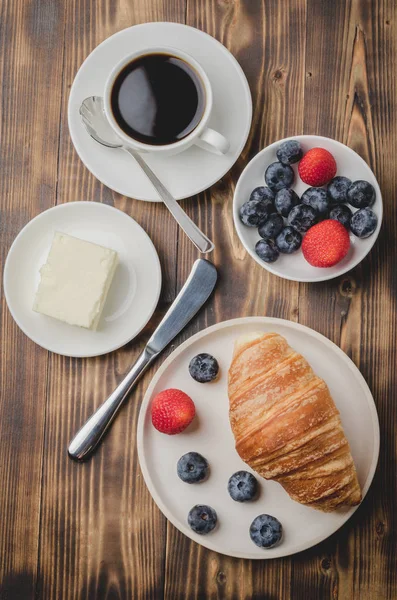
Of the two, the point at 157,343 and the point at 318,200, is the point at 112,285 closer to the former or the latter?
the point at 157,343

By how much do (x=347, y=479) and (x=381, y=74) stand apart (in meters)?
0.97

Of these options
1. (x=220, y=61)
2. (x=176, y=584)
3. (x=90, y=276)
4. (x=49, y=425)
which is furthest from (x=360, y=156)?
(x=176, y=584)

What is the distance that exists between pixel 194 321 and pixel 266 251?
10.1 inches

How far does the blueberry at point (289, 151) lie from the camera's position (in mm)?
1405

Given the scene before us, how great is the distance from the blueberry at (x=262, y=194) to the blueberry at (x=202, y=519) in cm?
73

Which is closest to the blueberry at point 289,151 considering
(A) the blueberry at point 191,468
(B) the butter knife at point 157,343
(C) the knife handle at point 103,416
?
(B) the butter knife at point 157,343

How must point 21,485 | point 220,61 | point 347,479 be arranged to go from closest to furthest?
point 347,479, point 220,61, point 21,485

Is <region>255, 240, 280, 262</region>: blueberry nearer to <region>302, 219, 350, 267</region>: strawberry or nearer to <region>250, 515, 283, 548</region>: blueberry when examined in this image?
<region>302, 219, 350, 267</region>: strawberry

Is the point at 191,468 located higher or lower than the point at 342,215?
lower

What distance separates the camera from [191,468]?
4.66 feet

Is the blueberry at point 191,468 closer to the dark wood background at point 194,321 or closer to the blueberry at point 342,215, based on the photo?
the dark wood background at point 194,321

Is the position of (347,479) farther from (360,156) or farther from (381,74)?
(381,74)

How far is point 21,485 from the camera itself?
1.53 metres

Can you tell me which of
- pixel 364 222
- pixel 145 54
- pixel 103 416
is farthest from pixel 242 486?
pixel 145 54
